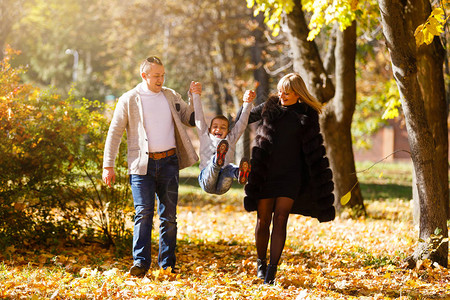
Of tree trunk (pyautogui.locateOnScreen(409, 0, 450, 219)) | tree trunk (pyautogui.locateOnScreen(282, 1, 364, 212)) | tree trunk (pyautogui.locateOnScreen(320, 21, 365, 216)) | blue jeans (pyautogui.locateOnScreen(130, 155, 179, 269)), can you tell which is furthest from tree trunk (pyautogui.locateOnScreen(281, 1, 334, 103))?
blue jeans (pyautogui.locateOnScreen(130, 155, 179, 269))

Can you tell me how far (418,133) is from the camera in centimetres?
602

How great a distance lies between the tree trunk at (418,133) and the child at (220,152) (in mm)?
1587

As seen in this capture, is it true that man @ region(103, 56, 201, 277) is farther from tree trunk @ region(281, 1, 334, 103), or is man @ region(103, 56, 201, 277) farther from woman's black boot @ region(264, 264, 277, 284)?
tree trunk @ region(281, 1, 334, 103)

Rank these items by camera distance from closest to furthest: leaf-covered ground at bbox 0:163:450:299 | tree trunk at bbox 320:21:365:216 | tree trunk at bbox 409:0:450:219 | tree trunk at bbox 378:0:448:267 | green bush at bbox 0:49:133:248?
leaf-covered ground at bbox 0:163:450:299, tree trunk at bbox 378:0:448:267, green bush at bbox 0:49:133:248, tree trunk at bbox 409:0:450:219, tree trunk at bbox 320:21:365:216

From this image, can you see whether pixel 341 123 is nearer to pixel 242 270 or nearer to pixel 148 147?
pixel 242 270

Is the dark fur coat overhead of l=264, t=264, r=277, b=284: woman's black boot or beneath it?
overhead

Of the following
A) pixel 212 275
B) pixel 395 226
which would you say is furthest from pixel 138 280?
pixel 395 226

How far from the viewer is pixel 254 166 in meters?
5.30

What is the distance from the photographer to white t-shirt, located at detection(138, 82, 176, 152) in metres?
5.65

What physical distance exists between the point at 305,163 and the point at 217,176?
0.82 m

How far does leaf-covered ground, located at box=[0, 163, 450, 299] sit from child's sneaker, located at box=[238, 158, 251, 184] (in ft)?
3.15

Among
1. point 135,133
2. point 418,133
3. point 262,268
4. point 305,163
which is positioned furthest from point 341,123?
point 135,133

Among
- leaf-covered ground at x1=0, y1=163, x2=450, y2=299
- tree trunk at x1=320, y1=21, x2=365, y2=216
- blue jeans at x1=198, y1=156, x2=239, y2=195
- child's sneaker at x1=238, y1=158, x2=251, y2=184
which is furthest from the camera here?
tree trunk at x1=320, y1=21, x2=365, y2=216

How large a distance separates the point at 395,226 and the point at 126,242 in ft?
14.1
